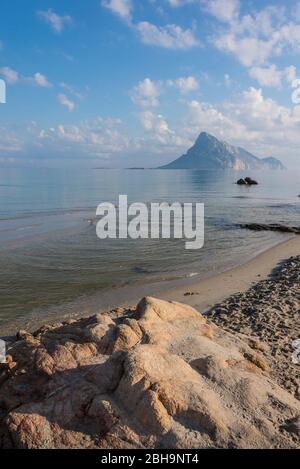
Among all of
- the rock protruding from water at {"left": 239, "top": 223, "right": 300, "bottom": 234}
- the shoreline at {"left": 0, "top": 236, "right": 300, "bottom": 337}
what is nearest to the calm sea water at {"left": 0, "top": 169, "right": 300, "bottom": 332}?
the shoreline at {"left": 0, "top": 236, "right": 300, "bottom": 337}

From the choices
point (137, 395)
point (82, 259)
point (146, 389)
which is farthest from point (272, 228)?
point (137, 395)

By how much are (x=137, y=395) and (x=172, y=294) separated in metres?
8.89

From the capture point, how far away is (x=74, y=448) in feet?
17.9

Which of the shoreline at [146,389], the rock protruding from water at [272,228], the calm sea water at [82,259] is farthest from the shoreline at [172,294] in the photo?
the rock protruding from water at [272,228]

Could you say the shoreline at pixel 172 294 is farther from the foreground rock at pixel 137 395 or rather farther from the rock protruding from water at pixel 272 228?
the rock protruding from water at pixel 272 228

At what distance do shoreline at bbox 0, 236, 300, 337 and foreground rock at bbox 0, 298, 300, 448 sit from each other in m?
4.63

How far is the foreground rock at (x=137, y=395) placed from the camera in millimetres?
5566

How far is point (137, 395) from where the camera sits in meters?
5.98

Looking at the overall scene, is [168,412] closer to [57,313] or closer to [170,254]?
[57,313]

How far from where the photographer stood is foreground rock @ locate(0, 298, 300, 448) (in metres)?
5.57

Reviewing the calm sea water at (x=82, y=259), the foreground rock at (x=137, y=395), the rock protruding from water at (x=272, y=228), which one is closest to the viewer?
the foreground rock at (x=137, y=395)

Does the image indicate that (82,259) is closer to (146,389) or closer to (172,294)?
(172,294)

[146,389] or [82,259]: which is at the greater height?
[146,389]

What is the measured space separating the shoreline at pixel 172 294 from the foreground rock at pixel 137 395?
4635 mm
